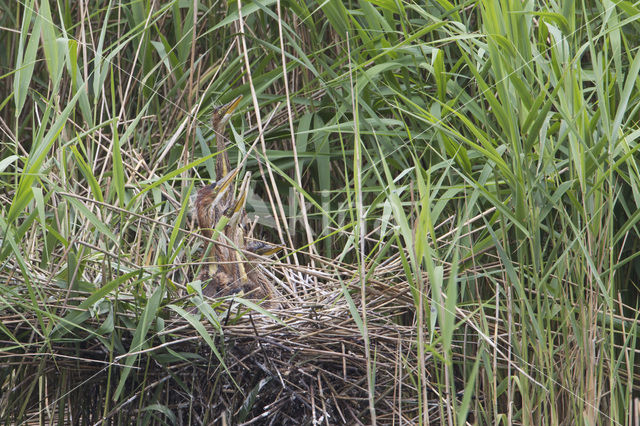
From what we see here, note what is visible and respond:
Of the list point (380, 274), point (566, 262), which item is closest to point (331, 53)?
point (380, 274)

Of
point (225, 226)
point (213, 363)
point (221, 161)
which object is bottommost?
point (213, 363)

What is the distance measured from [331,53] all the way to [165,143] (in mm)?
601

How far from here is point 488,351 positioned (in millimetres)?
1683

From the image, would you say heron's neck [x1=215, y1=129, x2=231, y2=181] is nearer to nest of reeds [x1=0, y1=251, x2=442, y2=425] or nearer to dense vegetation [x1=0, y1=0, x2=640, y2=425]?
dense vegetation [x1=0, y1=0, x2=640, y2=425]

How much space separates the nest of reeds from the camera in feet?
5.53

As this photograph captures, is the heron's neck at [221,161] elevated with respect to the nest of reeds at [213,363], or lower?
elevated

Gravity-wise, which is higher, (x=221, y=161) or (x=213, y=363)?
(x=221, y=161)

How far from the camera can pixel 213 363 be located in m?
1.75

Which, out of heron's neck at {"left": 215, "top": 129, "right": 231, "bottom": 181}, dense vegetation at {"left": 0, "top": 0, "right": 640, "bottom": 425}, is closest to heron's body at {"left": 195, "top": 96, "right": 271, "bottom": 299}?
heron's neck at {"left": 215, "top": 129, "right": 231, "bottom": 181}

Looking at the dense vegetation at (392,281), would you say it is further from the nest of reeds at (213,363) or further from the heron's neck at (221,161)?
the heron's neck at (221,161)

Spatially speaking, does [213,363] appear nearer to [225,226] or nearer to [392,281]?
[225,226]

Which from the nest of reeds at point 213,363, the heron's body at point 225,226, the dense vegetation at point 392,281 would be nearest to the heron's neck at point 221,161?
the heron's body at point 225,226

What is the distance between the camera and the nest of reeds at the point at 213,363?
168 cm

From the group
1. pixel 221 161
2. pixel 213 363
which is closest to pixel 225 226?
pixel 221 161
